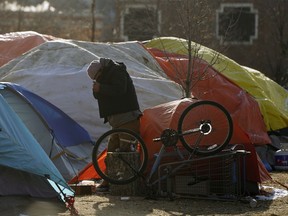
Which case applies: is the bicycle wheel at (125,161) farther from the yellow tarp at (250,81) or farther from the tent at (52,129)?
the yellow tarp at (250,81)

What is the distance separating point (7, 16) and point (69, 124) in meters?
23.7

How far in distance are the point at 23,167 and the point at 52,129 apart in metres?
2.99

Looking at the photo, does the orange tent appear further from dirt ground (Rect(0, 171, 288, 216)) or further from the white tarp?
dirt ground (Rect(0, 171, 288, 216))

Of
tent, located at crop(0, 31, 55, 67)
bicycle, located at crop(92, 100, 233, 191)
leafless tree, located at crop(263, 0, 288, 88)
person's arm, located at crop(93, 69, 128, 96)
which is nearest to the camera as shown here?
bicycle, located at crop(92, 100, 233, 191)

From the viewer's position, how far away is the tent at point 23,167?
25.0 feet

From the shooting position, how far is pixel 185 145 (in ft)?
28.2

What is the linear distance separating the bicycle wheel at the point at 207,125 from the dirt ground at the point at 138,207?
72 cm

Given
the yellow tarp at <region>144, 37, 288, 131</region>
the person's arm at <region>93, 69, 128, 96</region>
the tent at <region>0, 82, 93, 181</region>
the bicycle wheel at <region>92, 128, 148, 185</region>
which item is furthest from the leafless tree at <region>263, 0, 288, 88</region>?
the bicycle wheel at <region>92, 128, 148, 185</region>

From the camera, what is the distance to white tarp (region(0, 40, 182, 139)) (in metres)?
12.0

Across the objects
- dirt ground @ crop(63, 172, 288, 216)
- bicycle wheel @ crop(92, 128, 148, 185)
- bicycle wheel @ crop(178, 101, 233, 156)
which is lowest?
dirt ground @ crop(63, 172, 288, 216)

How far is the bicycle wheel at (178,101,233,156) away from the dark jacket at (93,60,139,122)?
74 centimetres

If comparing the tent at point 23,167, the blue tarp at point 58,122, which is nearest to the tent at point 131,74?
the blue tarp at point 58,122

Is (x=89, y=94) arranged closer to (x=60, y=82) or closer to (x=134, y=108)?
(x=60, y=82)

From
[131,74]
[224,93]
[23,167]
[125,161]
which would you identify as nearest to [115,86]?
[125,161]
